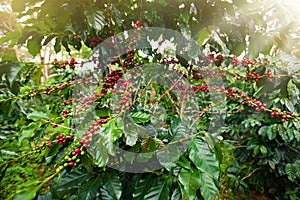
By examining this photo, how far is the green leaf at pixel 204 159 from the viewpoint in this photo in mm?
559

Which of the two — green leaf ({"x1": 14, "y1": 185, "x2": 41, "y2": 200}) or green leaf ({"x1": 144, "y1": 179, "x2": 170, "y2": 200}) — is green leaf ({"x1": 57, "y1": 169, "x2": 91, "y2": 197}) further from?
green leaf ({"x1": 144, "y1": 179, "x2": 170, "y2": 200})

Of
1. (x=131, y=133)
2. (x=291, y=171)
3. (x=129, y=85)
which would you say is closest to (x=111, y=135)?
(x=131, y=133)

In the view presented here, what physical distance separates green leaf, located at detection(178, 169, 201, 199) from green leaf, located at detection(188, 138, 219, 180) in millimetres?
23

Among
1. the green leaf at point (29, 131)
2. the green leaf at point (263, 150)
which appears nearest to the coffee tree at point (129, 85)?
the green leaf at point (29, 131)

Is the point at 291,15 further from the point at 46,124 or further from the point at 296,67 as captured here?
the point at 46,124

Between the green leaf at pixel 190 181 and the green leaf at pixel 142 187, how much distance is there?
0.12 m

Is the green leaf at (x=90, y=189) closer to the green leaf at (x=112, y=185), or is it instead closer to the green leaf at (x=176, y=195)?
the green leaf at (x=112, y=185)

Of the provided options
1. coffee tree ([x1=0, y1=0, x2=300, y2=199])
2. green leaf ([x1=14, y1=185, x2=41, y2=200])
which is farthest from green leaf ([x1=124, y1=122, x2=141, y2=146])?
green leaf ([x1=14, y1=185, x2=41, y2=200])

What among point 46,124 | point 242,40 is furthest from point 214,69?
point 46,124

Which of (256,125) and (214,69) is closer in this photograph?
(214,69)

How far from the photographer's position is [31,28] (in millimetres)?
685

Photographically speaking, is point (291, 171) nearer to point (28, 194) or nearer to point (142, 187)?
point (142, 187)

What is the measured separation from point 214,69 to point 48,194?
33.7 inches

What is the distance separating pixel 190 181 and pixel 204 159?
0.07 m
